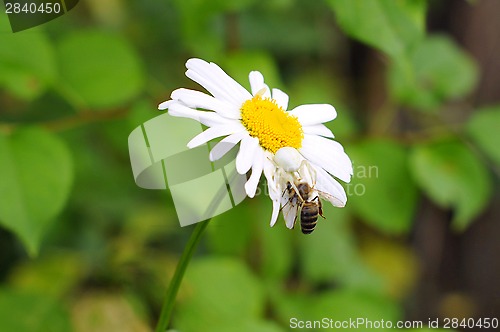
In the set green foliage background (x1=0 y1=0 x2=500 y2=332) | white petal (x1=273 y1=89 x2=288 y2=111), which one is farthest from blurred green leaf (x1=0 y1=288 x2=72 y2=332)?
white petal (x1=273 y1=89 x2=288 y2=111)

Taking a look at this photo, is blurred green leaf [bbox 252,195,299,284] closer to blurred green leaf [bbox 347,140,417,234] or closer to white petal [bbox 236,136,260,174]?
blurred green leaf [bbox 347,140,417,234]

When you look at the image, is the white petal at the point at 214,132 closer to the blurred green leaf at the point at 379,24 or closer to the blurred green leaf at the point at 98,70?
the blurred green leaf at the point at 379,24

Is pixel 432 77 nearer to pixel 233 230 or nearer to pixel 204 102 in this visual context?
pixel 233 230

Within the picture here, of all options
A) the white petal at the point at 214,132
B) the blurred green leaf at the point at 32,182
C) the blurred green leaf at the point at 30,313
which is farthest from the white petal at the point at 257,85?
the blurred green leaf at the point at 30,313

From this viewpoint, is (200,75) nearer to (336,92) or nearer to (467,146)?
(467,146)

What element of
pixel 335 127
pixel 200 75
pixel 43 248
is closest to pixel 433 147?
pixel 335 127

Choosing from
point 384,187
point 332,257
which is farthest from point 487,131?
point 332,257

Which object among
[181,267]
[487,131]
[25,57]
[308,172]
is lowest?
[181,267]
